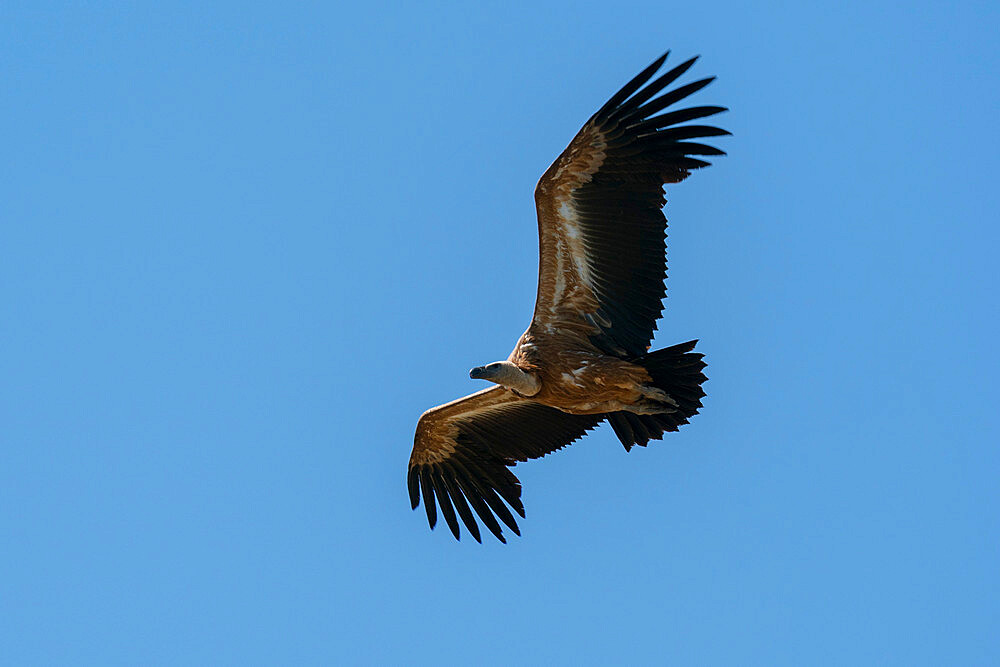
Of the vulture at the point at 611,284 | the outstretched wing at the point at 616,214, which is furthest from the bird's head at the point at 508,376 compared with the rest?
the outstretched wing at the point at 616,214

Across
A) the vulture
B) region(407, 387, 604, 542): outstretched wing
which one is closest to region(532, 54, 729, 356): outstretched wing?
the vulture

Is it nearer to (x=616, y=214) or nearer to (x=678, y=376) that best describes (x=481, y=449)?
(x=678, y=376)

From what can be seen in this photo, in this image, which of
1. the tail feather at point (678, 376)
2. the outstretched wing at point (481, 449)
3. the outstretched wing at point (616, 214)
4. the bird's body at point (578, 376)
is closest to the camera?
the outstretched wing at point (616, 214)

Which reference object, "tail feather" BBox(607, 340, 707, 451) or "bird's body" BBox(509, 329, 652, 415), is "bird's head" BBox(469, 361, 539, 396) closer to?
"bird's body" BBox(509, 329, 652, 415)

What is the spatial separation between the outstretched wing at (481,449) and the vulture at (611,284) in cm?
4

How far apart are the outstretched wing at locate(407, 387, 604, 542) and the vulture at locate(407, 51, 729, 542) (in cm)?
4

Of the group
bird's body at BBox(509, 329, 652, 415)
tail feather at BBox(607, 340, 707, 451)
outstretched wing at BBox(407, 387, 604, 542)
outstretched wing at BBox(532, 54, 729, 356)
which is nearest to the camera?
outstretched wing at BBox(532, 54, 729, 356)

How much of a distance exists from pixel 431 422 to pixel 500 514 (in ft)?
3.94

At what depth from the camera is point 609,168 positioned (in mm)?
12961

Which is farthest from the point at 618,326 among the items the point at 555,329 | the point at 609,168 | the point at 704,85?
the point at 704,85

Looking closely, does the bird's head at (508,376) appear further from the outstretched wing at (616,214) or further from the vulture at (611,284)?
the outstretched wing at (616,214)

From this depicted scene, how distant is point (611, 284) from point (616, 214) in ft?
2.39

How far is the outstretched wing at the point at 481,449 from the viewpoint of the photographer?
14695mm

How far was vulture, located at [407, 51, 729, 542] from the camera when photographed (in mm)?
12805
